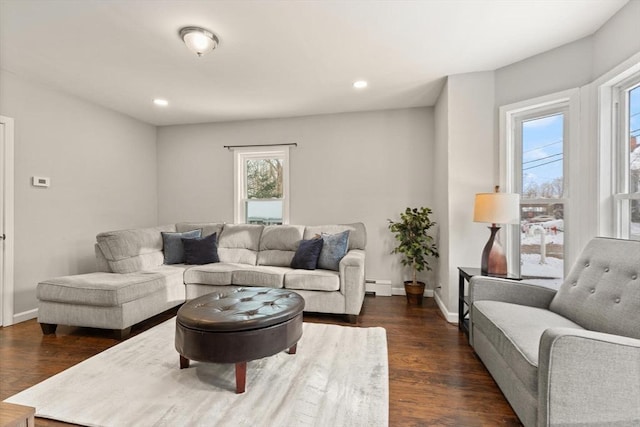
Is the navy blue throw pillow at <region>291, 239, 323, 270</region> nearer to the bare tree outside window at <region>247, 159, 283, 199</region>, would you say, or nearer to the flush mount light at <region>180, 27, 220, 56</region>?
the bare tree outside window at <region>247, 159, 283, 199</region>

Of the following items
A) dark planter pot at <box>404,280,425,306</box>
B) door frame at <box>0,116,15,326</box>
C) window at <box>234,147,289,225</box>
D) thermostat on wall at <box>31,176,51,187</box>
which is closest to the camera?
door frame at <box>0,116,15,326</box>

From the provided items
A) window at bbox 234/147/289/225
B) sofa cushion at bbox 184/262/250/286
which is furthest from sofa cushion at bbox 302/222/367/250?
sofa cushion at bbox 184/262/250/286

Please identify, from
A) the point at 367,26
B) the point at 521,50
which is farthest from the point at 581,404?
the point at 521,50

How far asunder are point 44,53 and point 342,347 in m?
3.61

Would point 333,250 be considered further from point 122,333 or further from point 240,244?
point 122,333

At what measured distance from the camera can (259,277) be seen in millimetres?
3379

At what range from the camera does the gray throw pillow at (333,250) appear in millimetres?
3490

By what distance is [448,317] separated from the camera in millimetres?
3191

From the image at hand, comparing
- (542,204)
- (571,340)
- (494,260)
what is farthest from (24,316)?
(542,204)

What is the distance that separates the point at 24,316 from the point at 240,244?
90.7 inches

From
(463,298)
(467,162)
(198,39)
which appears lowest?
(463,298)

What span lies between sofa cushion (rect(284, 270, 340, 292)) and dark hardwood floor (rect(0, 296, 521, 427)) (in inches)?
14.1

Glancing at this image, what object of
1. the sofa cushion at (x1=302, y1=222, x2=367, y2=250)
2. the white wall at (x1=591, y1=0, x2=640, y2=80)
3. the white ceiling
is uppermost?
the white ceiling

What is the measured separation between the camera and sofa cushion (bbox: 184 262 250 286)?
348cm
